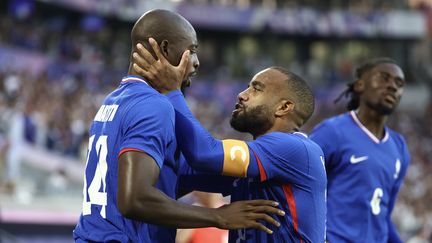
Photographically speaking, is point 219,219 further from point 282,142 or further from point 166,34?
point 166,34

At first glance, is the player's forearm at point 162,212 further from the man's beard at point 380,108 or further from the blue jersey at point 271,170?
the man's beard at point 380,108

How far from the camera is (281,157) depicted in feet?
12.7

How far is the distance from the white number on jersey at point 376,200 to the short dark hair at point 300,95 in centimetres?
168

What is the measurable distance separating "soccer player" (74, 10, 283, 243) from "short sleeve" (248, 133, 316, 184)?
0.56 ft

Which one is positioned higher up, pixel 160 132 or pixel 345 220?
pixel 160 132

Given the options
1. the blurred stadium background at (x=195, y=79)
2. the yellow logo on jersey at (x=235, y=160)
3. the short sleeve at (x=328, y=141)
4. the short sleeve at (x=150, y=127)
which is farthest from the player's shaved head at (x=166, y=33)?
the blurred stadium background at (x=195, y=79)

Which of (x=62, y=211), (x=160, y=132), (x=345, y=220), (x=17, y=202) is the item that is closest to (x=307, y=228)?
(x=160, y=132)

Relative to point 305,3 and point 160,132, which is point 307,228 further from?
point 305,3

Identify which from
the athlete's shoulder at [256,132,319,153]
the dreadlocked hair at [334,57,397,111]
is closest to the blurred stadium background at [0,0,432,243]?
the dreadlocked hair at [334,57,397,111]

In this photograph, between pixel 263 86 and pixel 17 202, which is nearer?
pixel 263 86

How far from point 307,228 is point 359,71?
255 centimetres

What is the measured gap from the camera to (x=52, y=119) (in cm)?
1534

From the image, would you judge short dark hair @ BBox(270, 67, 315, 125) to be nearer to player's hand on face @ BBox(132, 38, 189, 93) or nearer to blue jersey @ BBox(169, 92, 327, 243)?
blue jersey @ BBox(169, 92, 327, 243)

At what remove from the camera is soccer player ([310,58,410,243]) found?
5.64 meters
